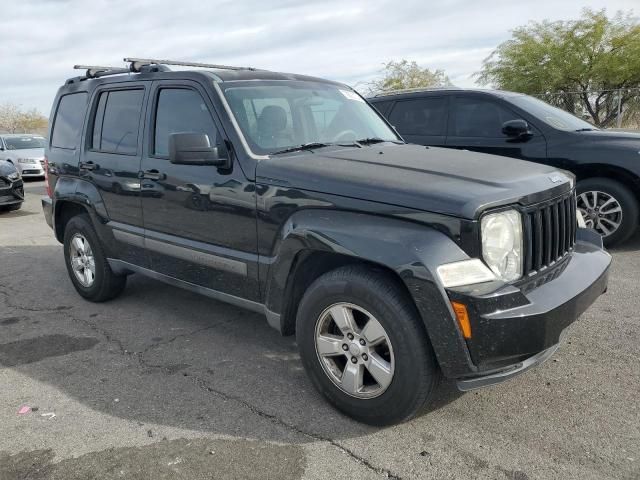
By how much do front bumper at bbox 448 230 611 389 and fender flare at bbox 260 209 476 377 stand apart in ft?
0.26

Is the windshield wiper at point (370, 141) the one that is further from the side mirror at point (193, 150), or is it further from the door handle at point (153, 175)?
the door handle at point (153, 175)

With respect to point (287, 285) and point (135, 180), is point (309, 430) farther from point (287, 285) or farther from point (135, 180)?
point (135, 180)

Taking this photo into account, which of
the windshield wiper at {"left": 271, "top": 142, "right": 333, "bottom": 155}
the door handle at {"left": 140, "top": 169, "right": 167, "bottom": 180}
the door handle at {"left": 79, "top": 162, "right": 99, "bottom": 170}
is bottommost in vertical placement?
the door handle at {"left": 140, "top": 169, "right": 167, "bottom": 180}

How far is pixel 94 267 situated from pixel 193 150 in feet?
7.18

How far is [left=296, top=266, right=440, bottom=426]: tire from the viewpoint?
2.67 m

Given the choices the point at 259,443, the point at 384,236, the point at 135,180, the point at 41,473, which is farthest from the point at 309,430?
the point at 135,180

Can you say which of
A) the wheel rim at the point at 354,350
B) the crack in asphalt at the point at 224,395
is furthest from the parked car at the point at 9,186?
the wheel rim at the point at 354,350

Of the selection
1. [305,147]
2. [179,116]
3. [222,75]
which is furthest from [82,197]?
[305,147]

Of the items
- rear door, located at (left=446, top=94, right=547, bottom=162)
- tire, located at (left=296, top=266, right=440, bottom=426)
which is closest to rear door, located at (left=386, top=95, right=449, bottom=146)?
rear door, located at (left=446, top=94, right=547, bottom=162)

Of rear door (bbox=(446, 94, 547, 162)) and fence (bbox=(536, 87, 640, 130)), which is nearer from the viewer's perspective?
rear door (bbox=(446, 94, 547, 162))

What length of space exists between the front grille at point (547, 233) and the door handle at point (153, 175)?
2.49m

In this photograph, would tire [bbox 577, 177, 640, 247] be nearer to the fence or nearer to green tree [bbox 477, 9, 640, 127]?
the fence

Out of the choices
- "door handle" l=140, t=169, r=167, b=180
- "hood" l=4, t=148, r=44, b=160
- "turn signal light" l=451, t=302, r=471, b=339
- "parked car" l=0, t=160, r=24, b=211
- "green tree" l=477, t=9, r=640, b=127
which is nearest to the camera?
"turn signal light" l=451, t=302, r=471, b=339

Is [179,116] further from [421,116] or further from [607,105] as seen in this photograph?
[607,105]
